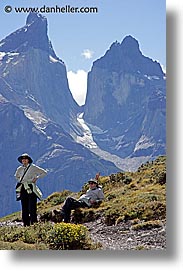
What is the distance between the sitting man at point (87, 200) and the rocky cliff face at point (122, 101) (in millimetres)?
448

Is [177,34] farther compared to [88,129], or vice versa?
[88,129]

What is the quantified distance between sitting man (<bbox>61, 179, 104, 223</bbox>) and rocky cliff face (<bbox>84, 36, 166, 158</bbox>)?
0.45 m

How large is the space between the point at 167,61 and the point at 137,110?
32.5 inches

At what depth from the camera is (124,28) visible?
10188 mm

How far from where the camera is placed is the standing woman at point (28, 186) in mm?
10102

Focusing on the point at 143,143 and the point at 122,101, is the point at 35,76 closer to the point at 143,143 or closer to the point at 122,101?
the point at 122,101

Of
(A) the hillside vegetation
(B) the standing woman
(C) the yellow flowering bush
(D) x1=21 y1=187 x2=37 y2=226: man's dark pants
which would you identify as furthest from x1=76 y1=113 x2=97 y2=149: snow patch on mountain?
(C) the yellow flowering bush

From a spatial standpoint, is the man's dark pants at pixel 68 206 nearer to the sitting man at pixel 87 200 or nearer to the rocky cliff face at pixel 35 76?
the sitting man at pixel 87 200

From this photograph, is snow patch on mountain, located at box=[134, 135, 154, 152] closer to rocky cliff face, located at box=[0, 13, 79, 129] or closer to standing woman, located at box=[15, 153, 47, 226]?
rocky cliff face, located at box=[0, 13, 79, 129]

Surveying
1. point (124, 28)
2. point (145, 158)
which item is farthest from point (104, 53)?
point (145, 158)

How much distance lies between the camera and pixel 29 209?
33.4 ft

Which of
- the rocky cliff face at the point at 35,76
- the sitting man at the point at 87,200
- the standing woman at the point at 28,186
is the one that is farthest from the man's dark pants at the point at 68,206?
the rocky cliff face at the point at 35,76

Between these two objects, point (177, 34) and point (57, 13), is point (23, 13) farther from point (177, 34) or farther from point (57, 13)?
point (177, 34)

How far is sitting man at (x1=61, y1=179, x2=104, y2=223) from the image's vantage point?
10.1m
